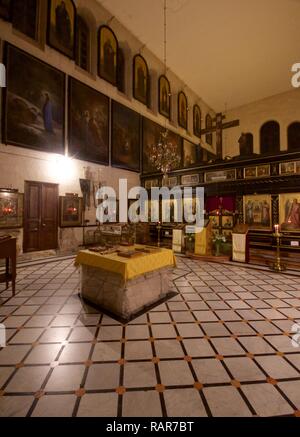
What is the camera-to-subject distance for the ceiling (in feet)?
36.8

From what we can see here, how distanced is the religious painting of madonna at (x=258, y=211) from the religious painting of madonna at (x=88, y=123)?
7464 mm

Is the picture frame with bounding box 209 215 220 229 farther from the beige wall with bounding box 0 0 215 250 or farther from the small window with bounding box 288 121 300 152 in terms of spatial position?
the small window with bounding box 288 121 300 152

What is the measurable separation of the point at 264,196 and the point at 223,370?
327 inches

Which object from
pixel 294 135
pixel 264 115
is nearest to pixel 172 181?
pixel 294 135

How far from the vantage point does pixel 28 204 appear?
897 cm

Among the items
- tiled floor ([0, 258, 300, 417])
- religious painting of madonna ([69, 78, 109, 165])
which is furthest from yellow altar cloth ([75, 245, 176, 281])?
religious painting of madonna ([69, 78, 109, 165])

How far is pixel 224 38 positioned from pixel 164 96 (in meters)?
4.80

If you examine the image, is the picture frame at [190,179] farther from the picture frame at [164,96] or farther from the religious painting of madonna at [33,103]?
the picture frame at [164,96]

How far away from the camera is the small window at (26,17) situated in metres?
8.55

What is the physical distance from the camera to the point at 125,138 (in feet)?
44.1

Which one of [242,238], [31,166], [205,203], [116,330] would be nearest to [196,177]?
[205,203]

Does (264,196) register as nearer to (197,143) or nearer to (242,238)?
(242,238)

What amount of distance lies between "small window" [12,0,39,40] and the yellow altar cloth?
9.54m

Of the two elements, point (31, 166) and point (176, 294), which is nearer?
point (176, 294)
